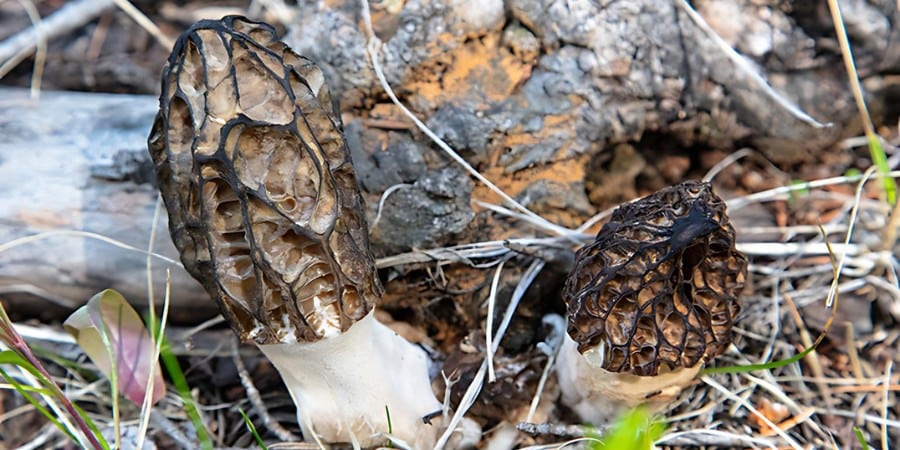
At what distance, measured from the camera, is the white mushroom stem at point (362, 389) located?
89.7 inches

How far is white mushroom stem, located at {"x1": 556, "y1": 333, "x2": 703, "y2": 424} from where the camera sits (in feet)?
7.45

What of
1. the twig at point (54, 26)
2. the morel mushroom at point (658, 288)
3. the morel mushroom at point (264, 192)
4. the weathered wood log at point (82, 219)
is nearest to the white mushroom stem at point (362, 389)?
the morel mushroom at point (264, 192)

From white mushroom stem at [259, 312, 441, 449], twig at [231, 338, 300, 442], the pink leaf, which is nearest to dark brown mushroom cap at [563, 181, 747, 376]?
white mushroom stem at [259, 312, 441, 449]

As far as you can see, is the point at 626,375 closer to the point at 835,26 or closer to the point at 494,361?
the point at 494,361

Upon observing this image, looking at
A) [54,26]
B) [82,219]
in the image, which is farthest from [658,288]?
[54,26]

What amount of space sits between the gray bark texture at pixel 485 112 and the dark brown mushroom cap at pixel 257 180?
0.65 m

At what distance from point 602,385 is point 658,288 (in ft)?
1.41

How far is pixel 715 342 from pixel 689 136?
3.78 ft

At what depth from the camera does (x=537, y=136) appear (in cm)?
277

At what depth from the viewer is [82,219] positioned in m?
2.85

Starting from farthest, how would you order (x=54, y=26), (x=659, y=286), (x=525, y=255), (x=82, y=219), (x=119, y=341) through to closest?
(x=54, y=26), (x=82, y=219), (x=525, y=255), (x=119, y=341), (x=659, y=286)

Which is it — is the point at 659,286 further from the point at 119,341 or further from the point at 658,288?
the point at 119,341

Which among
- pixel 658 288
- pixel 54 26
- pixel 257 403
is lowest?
pixel 257 403

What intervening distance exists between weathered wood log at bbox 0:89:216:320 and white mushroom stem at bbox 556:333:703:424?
1.40 metres
